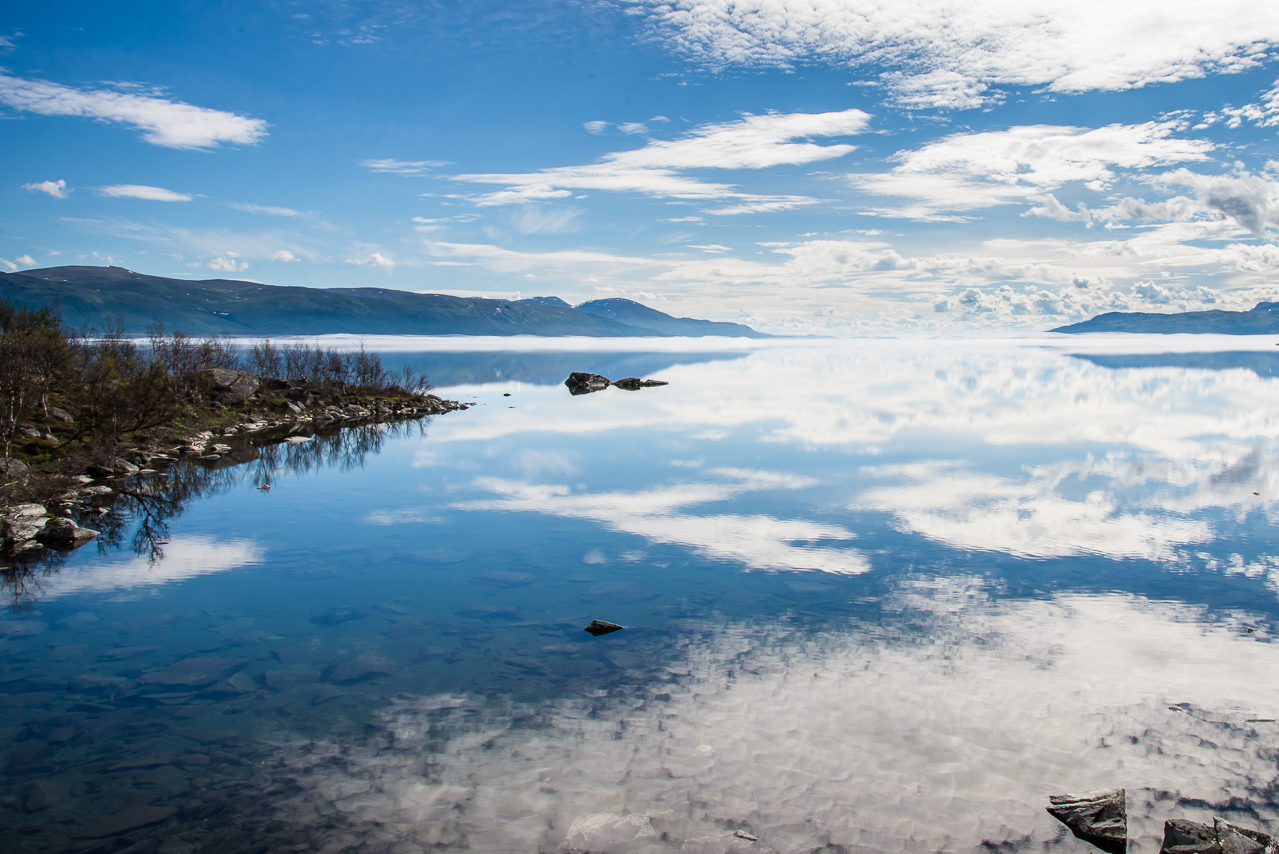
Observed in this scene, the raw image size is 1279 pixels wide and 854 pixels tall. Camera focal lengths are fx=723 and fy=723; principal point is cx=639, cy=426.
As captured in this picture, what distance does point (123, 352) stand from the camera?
45594mm

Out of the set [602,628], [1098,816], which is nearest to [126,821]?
[602,628]

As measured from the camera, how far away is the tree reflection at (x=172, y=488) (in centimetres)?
1526

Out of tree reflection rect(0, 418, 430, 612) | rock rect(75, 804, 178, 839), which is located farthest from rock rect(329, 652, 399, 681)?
tree reflection rect(0, 418, 430, 612)

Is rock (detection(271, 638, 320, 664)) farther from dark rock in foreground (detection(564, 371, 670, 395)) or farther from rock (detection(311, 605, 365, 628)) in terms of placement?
dark rock in foreground (detection(564, 371, 670, 395))

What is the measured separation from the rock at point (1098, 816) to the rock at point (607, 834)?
3.92 metres

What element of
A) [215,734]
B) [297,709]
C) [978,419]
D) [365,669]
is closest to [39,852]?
[215,734]

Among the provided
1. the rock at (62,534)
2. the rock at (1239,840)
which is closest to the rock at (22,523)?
the rock at (62,534)

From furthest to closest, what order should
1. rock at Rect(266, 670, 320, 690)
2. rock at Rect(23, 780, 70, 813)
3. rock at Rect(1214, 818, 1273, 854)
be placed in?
rock at Rect(266, 670, 320, 690) → rock at Rect(23, 780, 70, 813) → rock at Rect(1214, 818, 1273, 854)

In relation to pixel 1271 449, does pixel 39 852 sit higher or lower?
lower

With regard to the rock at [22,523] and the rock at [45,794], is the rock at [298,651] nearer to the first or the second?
the rock at [45,794]

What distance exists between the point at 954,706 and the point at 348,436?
1376 inches

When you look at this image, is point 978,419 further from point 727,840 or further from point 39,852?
point 39,852

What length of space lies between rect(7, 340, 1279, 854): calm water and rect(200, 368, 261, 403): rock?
24.2m

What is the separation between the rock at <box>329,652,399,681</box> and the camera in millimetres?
10148
